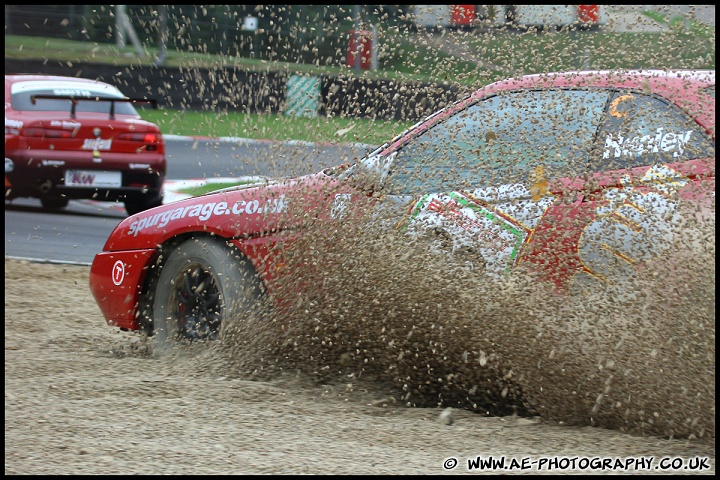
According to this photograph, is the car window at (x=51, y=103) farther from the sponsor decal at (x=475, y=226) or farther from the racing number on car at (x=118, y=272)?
the sponsor decal at (x=475, y=226)

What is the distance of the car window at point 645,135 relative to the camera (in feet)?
13.3

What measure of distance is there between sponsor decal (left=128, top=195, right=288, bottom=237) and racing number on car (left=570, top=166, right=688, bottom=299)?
1.54 meters

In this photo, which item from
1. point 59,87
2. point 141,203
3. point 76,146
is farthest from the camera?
point 141,203

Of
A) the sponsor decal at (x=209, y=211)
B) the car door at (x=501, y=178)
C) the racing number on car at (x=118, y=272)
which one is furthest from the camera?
the racing number on car at (x=118, y=272)

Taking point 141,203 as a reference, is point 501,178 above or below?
above

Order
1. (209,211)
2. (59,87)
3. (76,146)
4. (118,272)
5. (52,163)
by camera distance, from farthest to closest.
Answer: (59,87) → (76,146) → (52,163) → (118,272) → (209,211)

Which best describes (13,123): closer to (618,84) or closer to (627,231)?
(618,84)

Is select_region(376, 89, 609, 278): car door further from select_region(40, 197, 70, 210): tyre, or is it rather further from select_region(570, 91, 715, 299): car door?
select_region(40, 197, 70, 210): tyre

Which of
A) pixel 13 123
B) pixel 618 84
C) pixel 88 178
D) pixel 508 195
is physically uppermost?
pixel 618 84

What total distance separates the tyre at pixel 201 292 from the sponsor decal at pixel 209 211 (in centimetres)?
14

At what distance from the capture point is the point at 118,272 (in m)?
5.43

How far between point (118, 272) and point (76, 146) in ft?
18.2

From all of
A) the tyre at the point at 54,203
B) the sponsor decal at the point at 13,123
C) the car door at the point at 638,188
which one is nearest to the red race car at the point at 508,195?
the car door at the point at 638,188

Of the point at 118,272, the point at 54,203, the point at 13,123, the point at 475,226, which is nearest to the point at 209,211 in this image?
the point at 118,272
